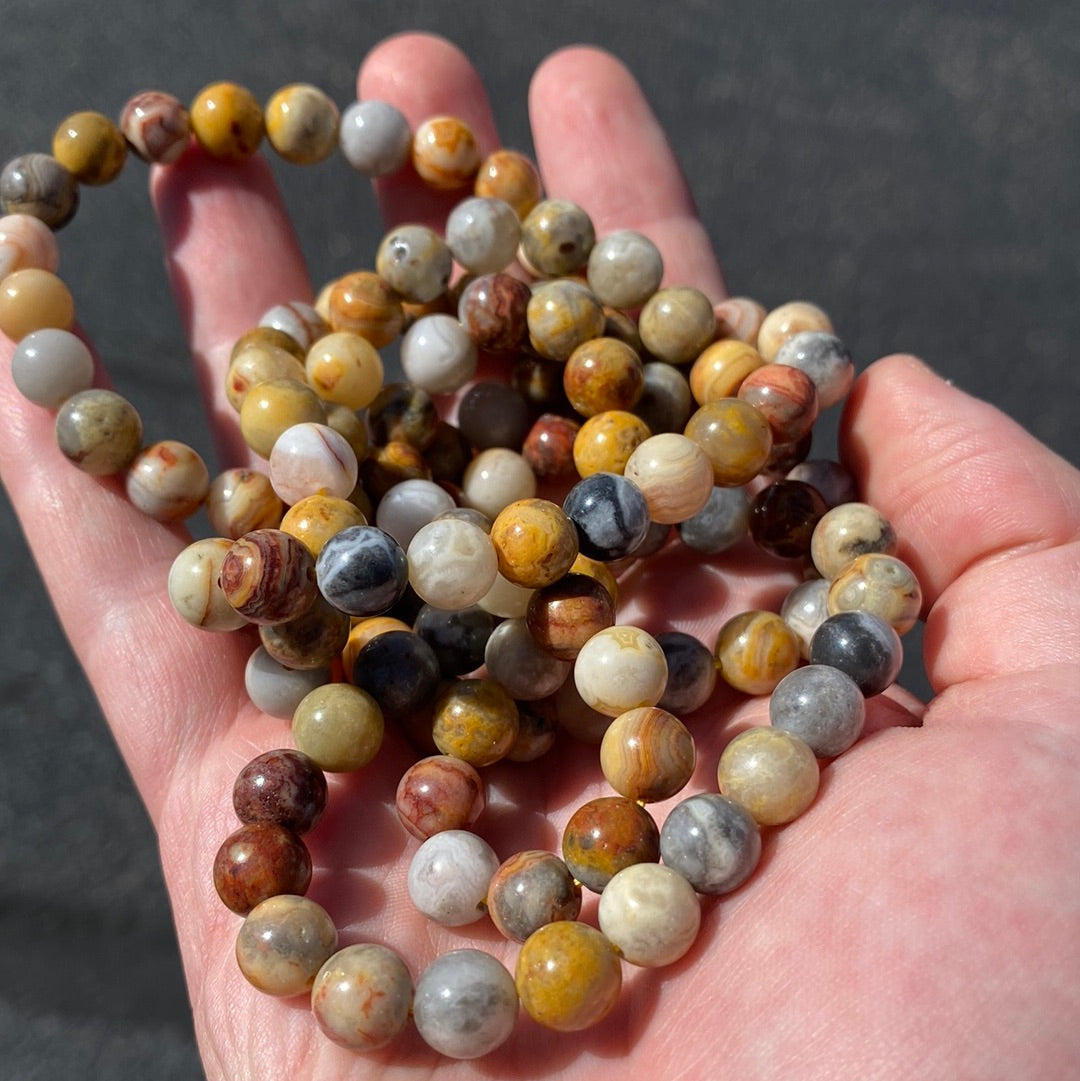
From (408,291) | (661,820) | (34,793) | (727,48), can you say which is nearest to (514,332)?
(408,291)

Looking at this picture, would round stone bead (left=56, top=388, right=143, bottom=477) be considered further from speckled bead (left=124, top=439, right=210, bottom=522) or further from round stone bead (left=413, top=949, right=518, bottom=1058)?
round stone bead (left=413, top=949, right=518, bottom=1058)

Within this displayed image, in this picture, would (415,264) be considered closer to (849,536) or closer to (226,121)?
(226,121)

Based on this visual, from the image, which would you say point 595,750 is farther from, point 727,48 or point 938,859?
point 727,48

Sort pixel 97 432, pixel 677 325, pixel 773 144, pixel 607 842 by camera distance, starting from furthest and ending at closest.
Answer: pixel 773 144 → pixel 677 325 → pixel 97 432 → pixel 607 842

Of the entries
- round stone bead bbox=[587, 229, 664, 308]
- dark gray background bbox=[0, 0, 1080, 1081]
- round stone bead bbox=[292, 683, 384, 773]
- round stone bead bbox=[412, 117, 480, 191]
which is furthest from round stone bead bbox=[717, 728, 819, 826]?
dark gray background bbox=[0, 0, 1080, 1081]

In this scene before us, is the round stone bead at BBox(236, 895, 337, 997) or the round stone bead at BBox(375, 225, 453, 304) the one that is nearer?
the round stone bead at BBox(236, 895, 337, 997)

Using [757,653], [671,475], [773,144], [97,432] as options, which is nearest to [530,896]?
[757,653]

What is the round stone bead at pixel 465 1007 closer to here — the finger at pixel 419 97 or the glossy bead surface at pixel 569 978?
the glossy bead surface at pixel 569 978
